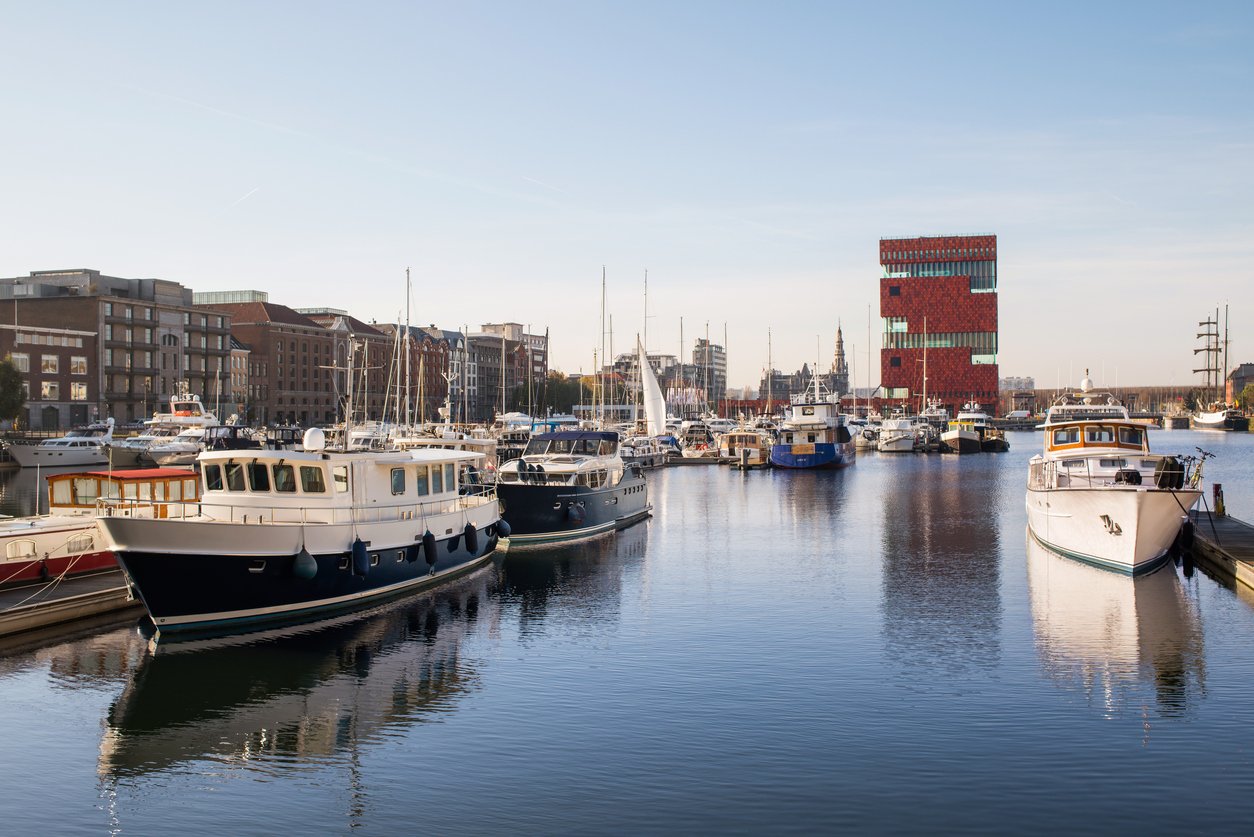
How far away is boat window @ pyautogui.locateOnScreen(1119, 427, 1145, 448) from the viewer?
45.3 m

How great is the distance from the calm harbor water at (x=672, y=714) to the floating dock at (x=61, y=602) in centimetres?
97

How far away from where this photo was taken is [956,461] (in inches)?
4697

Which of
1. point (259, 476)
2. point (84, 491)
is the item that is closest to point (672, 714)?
point (259, 476)

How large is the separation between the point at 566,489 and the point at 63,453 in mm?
67749

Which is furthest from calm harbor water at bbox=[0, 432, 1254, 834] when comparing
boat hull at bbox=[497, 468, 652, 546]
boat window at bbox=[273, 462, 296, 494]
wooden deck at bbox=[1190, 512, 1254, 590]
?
boat hull at bbox=[497, 468, 652, 546]

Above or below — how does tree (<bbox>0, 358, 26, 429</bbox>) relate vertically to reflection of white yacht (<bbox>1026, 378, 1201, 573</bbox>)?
above

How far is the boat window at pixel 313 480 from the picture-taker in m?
32.5

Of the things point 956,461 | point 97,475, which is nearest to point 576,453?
point 97,475

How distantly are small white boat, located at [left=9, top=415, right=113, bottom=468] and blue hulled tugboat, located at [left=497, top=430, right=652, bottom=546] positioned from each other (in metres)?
59.5

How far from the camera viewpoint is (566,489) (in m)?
49.1

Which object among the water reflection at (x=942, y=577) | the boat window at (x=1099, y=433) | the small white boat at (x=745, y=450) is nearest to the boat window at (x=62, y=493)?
the water reflection at (x=942, y=577)

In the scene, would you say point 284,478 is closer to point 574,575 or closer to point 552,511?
point 574,575

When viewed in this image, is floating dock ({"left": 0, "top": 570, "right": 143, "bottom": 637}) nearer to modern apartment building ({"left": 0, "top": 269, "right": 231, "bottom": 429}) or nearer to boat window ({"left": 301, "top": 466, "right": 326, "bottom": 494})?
boat window ({"left": 301, "top": 466, "right": 326, "bottom": 494})

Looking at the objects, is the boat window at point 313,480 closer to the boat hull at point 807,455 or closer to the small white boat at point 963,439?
the boat hull at point 807,455
